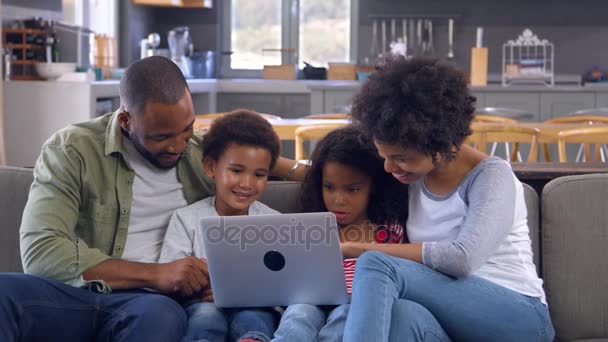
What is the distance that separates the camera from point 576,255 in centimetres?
214

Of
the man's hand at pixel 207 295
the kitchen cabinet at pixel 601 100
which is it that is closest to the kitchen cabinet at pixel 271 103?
the kitchen cabinet at pixel 601 100

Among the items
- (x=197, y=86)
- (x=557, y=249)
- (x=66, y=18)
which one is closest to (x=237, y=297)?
(x=557, y=249)

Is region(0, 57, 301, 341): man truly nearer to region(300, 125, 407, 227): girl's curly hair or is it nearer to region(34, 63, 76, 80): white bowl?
region(300, 125, 407, 227): girl's curly hair

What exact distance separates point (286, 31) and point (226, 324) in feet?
20.6

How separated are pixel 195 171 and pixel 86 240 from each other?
0.31 m

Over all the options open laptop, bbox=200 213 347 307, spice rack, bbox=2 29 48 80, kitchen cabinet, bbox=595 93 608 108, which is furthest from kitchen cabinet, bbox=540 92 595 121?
open laptop, bbox=200 213 347 307

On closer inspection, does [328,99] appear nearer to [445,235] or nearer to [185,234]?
[185,234]

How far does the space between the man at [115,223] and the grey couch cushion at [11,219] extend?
0.18 metres

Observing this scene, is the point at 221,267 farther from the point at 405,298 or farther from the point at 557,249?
the point at 557,249

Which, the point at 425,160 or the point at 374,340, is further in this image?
the point at 425,160

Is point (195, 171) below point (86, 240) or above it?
above

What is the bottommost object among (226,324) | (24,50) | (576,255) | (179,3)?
(226,324)

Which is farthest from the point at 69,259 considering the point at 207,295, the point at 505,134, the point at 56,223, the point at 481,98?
the point at 481,98

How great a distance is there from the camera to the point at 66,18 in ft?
19.4
